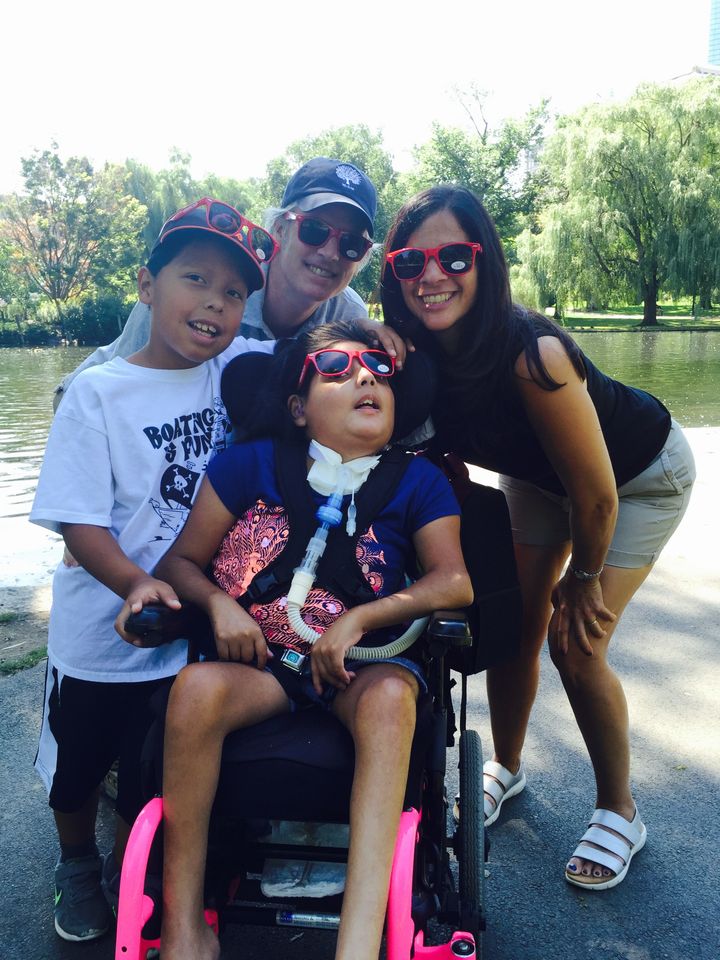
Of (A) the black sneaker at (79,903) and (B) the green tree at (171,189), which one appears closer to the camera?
(A) the black sneaker at (79,903)

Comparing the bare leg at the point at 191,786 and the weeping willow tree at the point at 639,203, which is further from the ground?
the weeping willow tree at the point at 639,203

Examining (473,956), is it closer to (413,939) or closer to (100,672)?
(413,939)

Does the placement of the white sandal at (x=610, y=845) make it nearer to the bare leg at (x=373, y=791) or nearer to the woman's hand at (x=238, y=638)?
the bare leg at (x=373, y=791)

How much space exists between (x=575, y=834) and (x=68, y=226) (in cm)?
4750

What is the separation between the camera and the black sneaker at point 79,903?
7.32 ft

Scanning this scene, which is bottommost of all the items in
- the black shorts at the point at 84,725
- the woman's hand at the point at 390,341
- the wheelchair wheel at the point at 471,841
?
the wheelchair wheel at the point at 471,841

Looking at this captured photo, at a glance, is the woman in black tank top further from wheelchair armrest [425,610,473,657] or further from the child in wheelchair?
wheelchair armrest [425,610,473,657]

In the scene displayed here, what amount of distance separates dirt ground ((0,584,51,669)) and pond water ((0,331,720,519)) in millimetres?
2845

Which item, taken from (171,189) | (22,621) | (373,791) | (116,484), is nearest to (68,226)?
(171,189)

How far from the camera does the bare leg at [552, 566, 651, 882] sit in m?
2.52

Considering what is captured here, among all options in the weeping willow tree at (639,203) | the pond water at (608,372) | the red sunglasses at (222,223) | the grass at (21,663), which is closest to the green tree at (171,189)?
the pond water at (608,372)

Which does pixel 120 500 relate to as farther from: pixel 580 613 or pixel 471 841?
pixel 580 613

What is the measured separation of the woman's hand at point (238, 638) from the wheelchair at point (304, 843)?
0.15 m

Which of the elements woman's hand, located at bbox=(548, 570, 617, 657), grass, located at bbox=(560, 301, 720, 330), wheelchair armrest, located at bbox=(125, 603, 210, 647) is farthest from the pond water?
woman's hand, located at bbox=(548, 570, 617, 657)
